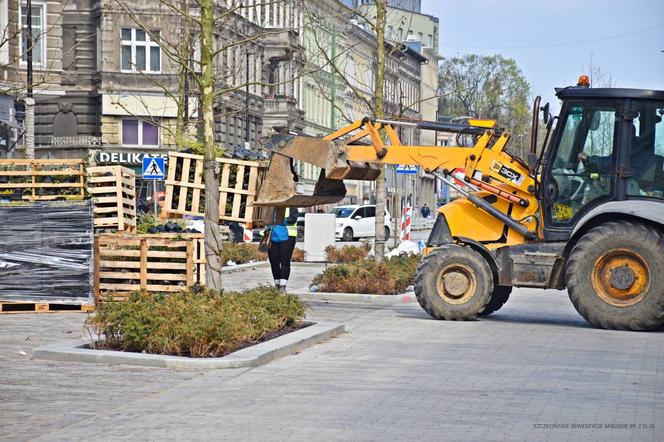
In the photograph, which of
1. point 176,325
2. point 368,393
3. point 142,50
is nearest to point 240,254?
point 176,325

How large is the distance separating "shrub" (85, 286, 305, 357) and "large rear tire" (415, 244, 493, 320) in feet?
16.4

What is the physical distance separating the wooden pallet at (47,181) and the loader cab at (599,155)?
6646 mm

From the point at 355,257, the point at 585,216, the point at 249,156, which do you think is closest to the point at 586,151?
the point at 585,216

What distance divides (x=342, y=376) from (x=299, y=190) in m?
7.04

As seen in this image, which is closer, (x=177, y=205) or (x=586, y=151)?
(x=586, y=151)

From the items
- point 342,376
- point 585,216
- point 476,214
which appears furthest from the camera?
point 476,214

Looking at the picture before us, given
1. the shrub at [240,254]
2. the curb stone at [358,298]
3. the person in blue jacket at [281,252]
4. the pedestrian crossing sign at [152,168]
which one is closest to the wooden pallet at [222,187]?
the person in blue jacket at [281,252]

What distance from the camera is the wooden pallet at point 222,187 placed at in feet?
63.4

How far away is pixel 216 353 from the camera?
1306 cm

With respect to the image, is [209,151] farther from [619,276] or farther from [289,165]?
[619,276]

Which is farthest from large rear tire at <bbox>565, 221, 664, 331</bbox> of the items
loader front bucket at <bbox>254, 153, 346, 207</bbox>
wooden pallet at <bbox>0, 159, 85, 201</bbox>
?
wooden pallet at <bbox>0, 159, 85, 201</bbox>

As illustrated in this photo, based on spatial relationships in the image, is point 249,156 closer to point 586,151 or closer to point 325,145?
point 325,145

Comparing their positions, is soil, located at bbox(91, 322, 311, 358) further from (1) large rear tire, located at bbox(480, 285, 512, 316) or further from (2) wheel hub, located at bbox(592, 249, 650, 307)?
(1) large rear tire, located at bbox(480, 285, 512, 316)

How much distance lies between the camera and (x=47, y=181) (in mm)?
18797
